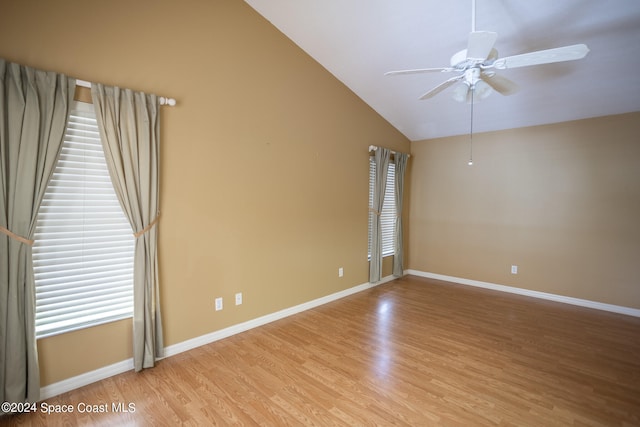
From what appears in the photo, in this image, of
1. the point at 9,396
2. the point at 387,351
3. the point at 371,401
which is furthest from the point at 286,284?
the point at 9,396

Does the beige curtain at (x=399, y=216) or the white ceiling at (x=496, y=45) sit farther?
the beige curtain at (x=399, y=216)

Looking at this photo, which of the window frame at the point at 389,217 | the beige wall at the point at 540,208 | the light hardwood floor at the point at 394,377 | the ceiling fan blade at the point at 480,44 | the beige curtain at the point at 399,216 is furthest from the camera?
the beige curtain at the point at 399,216

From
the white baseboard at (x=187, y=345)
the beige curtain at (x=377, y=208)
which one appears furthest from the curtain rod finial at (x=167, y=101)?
the beige curtain at (x=377, y=208)

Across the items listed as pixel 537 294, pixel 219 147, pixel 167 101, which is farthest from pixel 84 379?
pixel 537 294

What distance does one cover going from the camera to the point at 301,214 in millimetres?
3812

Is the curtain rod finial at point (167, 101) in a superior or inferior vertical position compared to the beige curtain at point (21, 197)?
superior

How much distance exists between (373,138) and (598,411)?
3954 millimetres

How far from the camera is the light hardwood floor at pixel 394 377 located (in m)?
1.98

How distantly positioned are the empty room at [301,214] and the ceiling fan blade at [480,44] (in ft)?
0.05

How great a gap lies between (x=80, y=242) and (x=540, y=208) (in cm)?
565

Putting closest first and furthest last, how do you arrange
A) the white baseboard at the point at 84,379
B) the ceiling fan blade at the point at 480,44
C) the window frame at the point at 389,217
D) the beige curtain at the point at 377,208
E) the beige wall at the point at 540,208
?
the ceiling fan blade at the point at 480,44 → the white baseboard at the point at 84,379 → the beige wall at the point at 540,208 → the beige curtain at the point at 377,208 → the window frame at the point at 389,217

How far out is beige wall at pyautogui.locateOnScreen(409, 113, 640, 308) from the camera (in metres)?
3.92

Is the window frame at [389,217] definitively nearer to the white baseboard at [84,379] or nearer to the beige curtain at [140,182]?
the beige curtain at [140,182]

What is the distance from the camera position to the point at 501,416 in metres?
1.98
